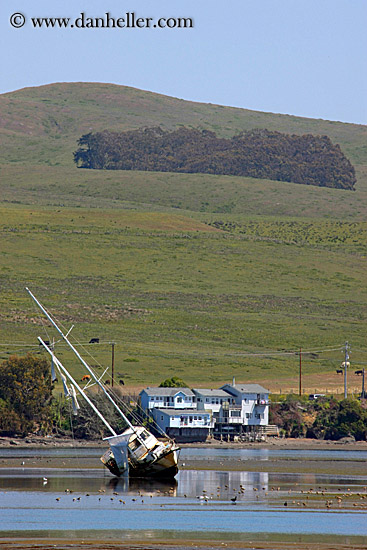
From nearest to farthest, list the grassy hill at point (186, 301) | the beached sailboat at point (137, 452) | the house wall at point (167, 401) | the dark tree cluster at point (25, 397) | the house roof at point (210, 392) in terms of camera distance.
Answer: the beached sailboat at point (137, 452), the dark tree cluster at point (25, 397), the house wall at point (167, 401), the house roof at point (210, 392), the grassy hill at point (186, 301)

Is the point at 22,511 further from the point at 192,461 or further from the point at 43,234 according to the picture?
the point at 43,234

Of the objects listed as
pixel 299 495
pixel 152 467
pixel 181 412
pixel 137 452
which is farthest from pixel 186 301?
pixel 299 495

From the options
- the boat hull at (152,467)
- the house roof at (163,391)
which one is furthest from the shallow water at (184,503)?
the house roof at (163,391)

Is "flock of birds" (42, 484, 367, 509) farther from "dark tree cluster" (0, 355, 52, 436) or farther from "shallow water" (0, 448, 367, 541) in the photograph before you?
"dark tree cluster" (0, 355, 52, 436)

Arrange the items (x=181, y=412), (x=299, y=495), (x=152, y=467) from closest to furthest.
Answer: (x=299, y=495) → (x=152, y=467) → (x=181, y=412)

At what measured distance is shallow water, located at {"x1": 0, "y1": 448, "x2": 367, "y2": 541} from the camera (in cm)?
3922

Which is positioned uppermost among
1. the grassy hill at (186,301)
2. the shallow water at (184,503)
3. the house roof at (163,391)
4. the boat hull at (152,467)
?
the grassy hill at (186,301)

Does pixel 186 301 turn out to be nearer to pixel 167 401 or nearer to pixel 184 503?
pixel 167 401

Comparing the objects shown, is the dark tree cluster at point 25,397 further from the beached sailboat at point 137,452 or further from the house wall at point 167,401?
the beached sailboat at point 137,452

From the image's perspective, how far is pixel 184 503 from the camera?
1816 inches

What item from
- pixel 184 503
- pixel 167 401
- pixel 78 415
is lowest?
pixel 184 503

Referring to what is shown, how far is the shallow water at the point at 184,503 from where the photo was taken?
129 ft

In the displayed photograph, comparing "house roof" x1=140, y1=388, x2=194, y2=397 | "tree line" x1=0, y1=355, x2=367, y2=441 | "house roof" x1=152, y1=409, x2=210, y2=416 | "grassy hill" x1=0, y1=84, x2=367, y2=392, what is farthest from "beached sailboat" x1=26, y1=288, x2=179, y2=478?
"grassy hill" x1=0, y1=84, x2=367, y2=392

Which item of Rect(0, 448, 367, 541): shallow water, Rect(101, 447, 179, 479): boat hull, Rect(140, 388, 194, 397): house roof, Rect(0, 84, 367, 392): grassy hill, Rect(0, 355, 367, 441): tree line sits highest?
Rect(0, 84, 367, 392): grassy hill
